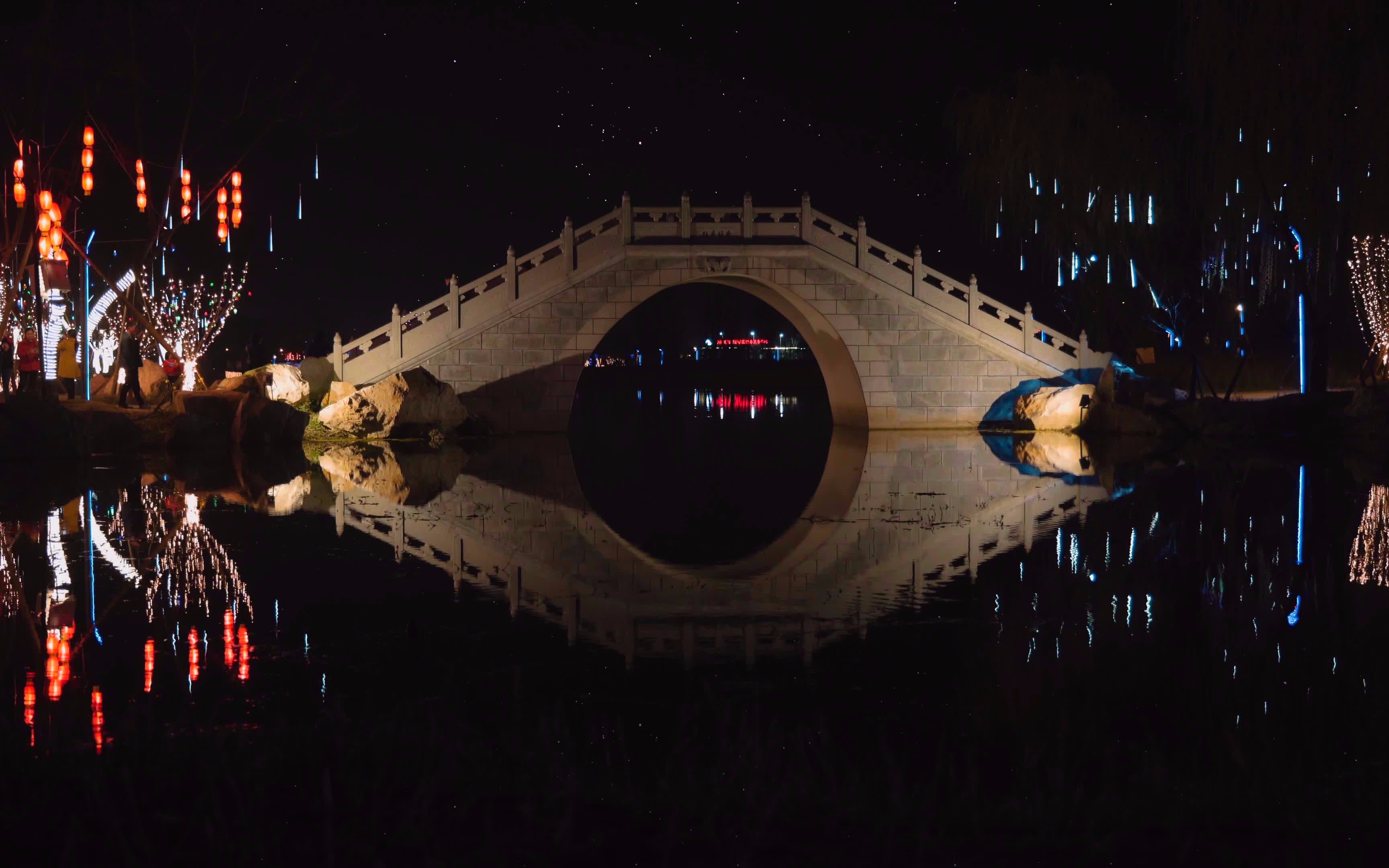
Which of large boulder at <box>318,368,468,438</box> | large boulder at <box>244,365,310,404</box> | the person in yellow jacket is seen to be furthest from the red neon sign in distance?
the person in yellow jacket

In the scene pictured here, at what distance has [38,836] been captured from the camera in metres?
3.71

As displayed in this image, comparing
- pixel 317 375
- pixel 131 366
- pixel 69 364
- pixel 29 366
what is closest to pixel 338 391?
pixel 317 375

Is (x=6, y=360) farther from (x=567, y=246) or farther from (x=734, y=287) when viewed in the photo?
(x=734, y=287)

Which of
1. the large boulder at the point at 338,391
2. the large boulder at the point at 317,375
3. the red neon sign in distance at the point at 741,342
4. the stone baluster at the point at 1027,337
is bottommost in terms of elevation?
the large boulder at the point at 338,391

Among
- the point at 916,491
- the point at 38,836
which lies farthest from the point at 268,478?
the point at 38,836

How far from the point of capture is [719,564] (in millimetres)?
8672

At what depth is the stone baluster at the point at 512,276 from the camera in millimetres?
22906

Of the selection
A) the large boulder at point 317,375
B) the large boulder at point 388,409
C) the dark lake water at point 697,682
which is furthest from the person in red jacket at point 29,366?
the dark lake water at point 697,682

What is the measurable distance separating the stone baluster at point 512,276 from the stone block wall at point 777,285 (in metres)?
0.34

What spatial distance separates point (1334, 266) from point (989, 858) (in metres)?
19.2

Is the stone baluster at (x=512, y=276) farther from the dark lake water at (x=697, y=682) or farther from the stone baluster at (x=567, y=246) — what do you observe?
the dark lake water at (x=697, y=682)

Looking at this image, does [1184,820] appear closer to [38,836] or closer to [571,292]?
[38,836]

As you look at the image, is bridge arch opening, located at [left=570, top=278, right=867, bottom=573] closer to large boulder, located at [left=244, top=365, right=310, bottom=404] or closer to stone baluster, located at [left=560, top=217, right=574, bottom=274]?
stone baluster, located at [left=560, top=217, right=574, bottom=274]

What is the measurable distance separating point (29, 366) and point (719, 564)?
13173 millimetres
